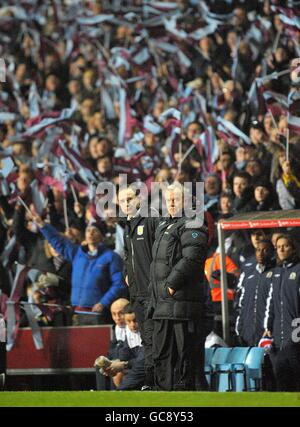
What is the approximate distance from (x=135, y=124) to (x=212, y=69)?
1563 mm

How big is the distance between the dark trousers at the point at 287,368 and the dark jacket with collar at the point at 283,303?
11 cm

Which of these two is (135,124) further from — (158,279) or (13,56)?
(158,279)

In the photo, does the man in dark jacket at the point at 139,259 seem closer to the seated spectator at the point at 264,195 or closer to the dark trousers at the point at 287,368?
the dark trousers at the point at 287,368

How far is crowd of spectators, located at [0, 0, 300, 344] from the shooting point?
13680 mm

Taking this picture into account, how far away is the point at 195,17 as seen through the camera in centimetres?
1788

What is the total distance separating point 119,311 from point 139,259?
1914 mm

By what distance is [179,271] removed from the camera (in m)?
9.59

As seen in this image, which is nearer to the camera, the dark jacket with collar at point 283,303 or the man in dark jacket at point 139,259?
the man in dark jacket at point 139,259

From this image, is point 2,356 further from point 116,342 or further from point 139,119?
point 139,119

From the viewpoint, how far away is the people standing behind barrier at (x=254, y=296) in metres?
11.5

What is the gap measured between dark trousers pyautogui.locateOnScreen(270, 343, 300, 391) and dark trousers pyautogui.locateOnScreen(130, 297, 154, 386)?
4.68 feet

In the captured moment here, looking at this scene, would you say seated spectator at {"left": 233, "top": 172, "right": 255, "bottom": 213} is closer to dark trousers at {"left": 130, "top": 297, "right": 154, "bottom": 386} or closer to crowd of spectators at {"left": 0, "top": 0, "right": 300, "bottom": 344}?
crowd of spectators at {"left": 0, "top": 0, "right": 300, "bottom": 344}

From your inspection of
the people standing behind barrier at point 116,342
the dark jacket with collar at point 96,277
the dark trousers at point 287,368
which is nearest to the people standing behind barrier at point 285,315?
the dark trousers at point 287,368
